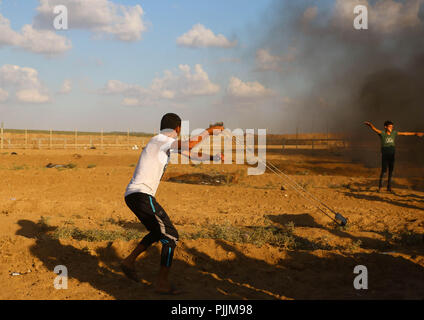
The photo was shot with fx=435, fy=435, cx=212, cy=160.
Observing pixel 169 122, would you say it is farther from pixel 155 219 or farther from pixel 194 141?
pixel 155 219

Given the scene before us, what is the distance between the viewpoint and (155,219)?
4.93 meters

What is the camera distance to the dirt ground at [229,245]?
17.6 ft

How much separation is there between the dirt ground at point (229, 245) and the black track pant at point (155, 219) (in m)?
0.58

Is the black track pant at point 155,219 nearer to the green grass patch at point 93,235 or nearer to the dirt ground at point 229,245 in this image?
the dirt ground at point 229,245

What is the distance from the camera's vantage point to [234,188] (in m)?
14.4

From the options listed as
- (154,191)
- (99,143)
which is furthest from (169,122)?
(99,143)

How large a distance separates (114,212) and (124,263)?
5.55m

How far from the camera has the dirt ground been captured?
536 cm

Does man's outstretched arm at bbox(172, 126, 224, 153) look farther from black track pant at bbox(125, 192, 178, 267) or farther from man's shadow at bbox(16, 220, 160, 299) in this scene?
man's shadow at bbox(16, 220, 160, 299)

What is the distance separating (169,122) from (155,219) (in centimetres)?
115

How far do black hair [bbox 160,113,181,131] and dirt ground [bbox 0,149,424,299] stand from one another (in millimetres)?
1958

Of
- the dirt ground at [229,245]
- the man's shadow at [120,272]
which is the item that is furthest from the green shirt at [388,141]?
the man's shadow at [120,272]
